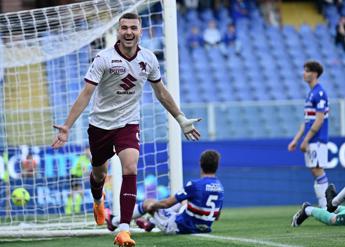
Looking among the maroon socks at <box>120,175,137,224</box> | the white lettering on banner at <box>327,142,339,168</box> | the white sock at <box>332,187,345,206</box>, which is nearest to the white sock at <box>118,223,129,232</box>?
the maroon socks at <box>120,175,137,224</box>

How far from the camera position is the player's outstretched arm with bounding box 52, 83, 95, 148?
768 cm

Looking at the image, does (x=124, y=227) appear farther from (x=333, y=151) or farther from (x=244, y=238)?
(x=333, y=151)

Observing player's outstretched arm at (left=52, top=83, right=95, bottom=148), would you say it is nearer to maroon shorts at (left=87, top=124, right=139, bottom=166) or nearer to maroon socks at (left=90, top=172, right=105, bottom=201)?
maroon shorts at (left=87, top=124, right=139, bottom=166)

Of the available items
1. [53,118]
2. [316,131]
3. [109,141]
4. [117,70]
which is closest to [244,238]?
[109,141]

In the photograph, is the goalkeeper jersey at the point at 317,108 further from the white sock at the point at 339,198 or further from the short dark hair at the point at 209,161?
the white sock at the point at 339,198

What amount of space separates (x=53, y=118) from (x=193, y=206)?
4.16m

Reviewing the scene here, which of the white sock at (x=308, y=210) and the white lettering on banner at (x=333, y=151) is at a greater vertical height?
the white sock at (x=308, y=210)

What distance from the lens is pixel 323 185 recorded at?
12.2 m

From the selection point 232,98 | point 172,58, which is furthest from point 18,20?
point 232,98

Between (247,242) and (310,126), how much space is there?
4.06m

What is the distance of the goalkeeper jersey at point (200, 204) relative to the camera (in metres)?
9.33

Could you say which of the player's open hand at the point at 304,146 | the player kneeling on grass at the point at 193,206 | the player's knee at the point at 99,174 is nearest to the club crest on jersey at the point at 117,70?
the player's knee at the point at 99,174

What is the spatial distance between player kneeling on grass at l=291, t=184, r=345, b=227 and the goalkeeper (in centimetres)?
165

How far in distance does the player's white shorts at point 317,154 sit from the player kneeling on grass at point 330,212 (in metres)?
2.11
